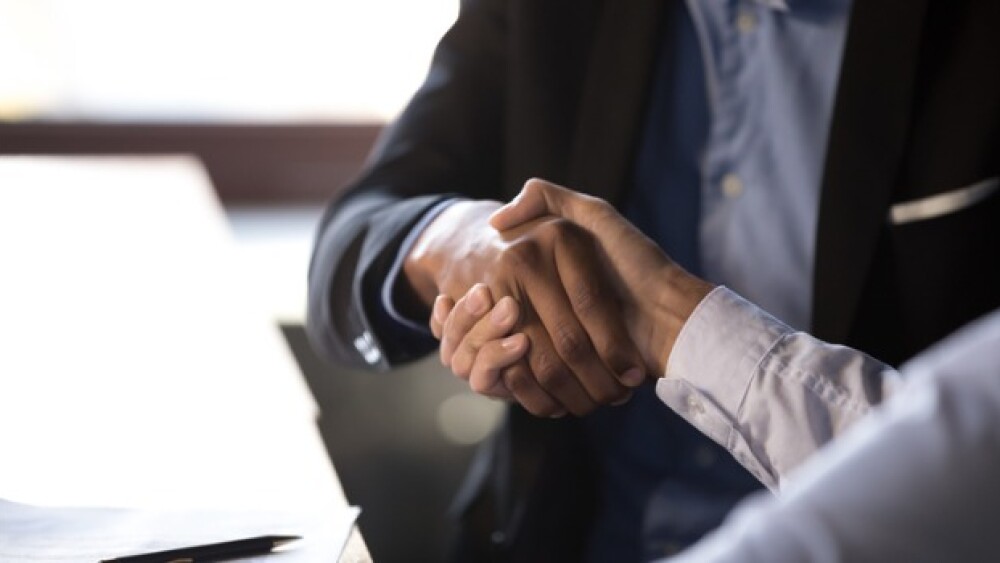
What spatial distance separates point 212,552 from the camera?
0.66 meters

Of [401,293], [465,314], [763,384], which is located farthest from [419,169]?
[763,384]

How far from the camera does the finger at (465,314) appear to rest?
37.5 inches

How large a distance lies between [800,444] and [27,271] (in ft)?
3.26

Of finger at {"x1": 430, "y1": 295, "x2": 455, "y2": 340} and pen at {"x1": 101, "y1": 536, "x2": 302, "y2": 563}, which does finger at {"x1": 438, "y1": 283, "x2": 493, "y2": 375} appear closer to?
finger at {"x1": 430, "y1": 295, "x2": 455, "y2": 340}

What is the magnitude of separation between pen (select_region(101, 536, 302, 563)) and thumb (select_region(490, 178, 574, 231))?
382mm

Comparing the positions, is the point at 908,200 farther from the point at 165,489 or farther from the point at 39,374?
the point at 39,374

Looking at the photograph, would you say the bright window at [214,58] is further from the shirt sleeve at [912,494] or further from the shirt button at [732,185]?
the shirt sleeve at [912,494]

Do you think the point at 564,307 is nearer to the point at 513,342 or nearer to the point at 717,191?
the point at 513,342

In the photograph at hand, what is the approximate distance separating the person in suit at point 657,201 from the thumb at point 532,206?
0.06ft

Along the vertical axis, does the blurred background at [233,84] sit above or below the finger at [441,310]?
below

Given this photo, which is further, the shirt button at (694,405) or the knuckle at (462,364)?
the knuckle at (462,364)

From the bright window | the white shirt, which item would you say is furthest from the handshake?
the bright window

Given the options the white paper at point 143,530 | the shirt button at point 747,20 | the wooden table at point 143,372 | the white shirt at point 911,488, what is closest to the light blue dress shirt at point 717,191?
the shirt button at point 747,20

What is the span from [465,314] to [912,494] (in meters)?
0.66
